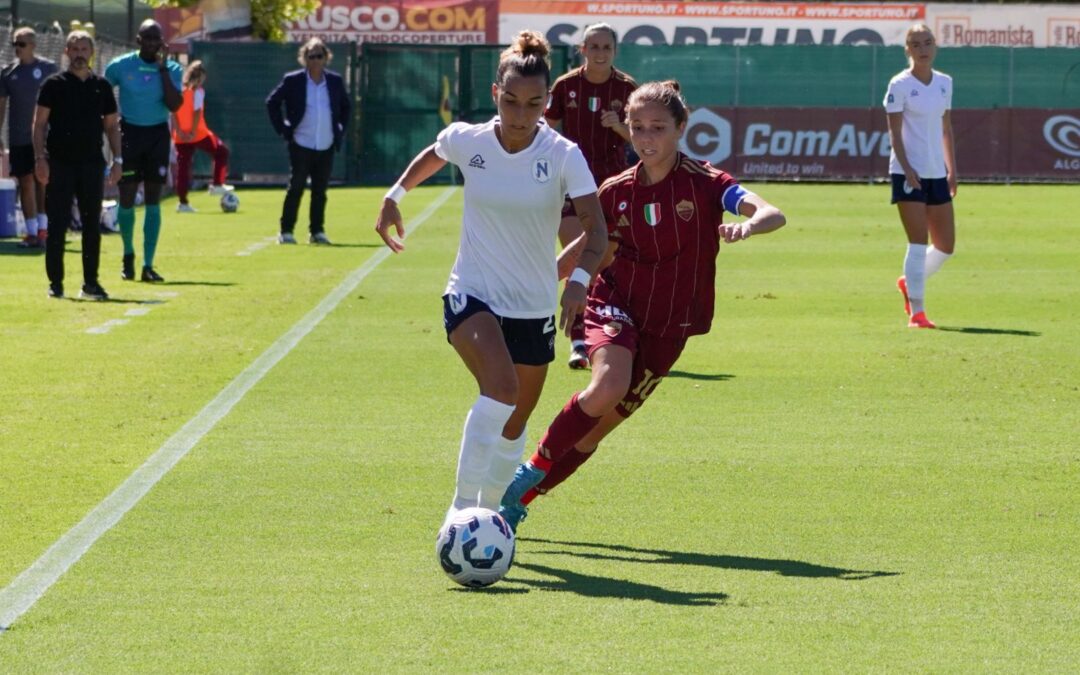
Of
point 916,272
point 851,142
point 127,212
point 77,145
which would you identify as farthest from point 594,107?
point 851,142

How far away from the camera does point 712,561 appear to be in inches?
270

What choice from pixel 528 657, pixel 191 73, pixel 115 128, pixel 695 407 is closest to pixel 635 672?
pixel 528 657

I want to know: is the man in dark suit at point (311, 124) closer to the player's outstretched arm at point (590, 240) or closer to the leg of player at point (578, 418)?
the leg of player at point (578, 418)

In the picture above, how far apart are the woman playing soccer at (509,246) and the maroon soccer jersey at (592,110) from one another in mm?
4980

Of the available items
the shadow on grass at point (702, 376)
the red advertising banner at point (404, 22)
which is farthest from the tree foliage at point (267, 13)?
the shadow on grass at point (702, 376)

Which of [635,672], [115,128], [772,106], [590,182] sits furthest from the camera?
[772,106]

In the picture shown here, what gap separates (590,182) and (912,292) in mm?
8156

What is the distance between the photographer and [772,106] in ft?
120

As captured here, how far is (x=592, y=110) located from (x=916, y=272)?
3640 mm

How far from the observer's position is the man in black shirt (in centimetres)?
1545

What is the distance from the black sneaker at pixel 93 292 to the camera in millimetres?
15992

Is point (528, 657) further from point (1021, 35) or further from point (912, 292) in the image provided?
point (1021, 35)

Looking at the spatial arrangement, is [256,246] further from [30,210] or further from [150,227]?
[150,227]

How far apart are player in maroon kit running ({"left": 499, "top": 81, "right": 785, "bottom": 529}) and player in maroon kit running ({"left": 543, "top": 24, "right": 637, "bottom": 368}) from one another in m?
4.15
